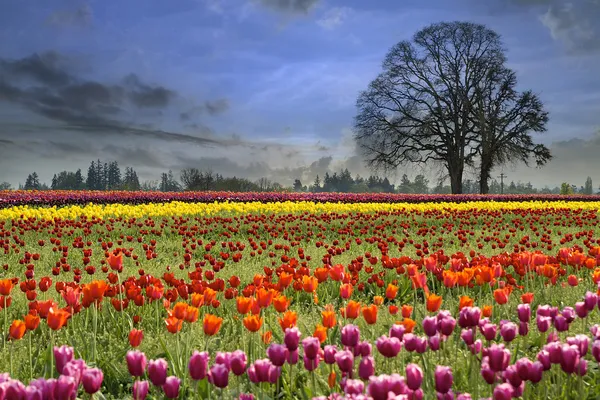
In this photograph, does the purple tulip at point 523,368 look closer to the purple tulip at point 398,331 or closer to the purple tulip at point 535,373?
the purple tulip at point 535,373

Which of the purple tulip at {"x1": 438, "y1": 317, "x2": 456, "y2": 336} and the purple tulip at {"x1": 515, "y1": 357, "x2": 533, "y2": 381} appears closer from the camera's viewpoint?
the purple tulip at {"x1": 515, "y1": 357, "x2": 533, "y2": 381}

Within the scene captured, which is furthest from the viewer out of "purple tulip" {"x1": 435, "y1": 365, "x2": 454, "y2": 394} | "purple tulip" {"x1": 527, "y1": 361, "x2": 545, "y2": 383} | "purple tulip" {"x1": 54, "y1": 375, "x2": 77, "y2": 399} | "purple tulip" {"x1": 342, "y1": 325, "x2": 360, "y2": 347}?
"purple tulip" {"x1": 342, "y1": 325, "x2": 360, "y2": 347}

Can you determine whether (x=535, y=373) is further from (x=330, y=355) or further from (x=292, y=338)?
(x=292, y=338)

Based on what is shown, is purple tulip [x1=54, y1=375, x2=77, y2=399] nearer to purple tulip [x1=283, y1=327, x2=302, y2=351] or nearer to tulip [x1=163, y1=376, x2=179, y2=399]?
tulip [x1=163, y1=376, x2=179, y2=399]

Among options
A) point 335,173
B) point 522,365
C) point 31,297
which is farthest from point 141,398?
point 335,173

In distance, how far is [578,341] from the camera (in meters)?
2.23

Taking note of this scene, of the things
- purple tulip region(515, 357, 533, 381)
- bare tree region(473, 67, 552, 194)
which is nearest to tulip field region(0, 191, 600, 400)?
purple tulip region(515, 357, 533, 381)

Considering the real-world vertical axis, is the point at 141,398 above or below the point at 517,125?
below

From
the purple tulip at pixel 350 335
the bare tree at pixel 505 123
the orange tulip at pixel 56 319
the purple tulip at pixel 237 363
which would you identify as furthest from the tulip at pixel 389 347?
the bare tree at pixel 505 123

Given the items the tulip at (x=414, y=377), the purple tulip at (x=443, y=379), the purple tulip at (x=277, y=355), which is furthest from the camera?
the purple tulip at (x=277, y=355)

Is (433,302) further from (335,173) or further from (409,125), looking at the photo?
(335,173)

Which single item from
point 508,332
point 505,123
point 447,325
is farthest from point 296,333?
point 505,123

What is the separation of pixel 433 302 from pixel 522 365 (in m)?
0.97

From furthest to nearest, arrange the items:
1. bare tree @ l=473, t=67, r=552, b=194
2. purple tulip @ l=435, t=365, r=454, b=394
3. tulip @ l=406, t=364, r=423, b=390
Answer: bare tree @ l=473, t=67, r=552, b=194 < purple tulip @ l=435, t=365, r=454, b=394 < tulip @ l=406, t=364, r=423, b=390
